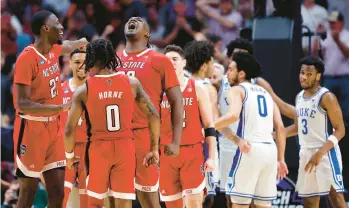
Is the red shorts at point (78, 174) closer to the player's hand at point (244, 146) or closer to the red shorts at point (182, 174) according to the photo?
the red shorts at point (182, 174)

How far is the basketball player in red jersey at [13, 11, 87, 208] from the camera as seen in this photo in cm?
763

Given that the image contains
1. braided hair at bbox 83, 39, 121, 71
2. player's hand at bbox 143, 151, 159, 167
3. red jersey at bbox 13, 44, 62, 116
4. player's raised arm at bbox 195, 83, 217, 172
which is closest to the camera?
braided hair at bbox 83, 39, 121, 71

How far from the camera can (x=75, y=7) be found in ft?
49.5

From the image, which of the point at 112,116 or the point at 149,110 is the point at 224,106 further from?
the point at 112,116

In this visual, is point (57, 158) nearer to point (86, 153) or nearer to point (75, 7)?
point (86, 153)

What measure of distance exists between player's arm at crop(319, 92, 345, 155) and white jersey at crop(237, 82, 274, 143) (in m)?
0.87

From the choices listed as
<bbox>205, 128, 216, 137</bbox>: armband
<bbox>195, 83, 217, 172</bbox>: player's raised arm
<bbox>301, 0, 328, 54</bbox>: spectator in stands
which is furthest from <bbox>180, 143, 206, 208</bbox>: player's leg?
<bbox>301, 0, 328, 54</bbox>: spectator in stands

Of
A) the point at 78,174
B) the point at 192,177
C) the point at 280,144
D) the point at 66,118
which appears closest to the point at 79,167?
the point at 78,174

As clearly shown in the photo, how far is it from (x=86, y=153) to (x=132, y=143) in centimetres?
41

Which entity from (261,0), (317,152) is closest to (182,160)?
(317,152)

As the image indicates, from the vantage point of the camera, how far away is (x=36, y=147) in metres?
7.77

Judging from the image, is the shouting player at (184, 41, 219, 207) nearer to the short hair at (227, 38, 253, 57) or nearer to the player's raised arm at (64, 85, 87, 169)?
the short hair at (227, 38, 253, 57)

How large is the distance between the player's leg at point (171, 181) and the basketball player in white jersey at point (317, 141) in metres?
1.76

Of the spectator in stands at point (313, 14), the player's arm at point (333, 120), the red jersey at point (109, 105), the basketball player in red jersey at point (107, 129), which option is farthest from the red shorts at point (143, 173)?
the spectator in stands at point (313, 14)
